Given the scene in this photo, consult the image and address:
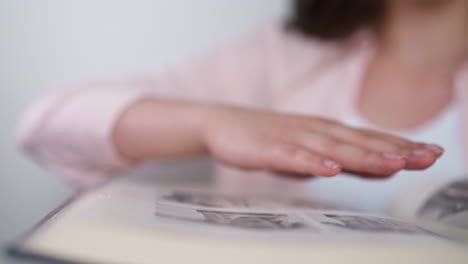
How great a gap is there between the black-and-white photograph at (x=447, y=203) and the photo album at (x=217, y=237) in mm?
23

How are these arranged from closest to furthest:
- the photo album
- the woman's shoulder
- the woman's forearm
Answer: the photo album < the woman's forearm < the woman's shoulder

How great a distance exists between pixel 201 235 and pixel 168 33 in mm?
563

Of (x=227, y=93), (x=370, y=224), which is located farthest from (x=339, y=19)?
(x=370, y=224)

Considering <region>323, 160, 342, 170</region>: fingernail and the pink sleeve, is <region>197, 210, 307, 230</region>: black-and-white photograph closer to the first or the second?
<region>323, 160, 342, 170</region>: fingernail

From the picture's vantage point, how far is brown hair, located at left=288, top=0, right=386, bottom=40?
1.88ft

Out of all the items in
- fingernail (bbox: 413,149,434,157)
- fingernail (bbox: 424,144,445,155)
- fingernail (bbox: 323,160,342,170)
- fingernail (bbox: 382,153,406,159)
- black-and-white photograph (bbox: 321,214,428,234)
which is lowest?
black-and-white photograph (bbox: 321,214,428,234)

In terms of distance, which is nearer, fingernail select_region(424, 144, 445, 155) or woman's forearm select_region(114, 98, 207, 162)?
fingernail select_region(424, 144, 445, 155)

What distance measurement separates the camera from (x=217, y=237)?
0.15 m

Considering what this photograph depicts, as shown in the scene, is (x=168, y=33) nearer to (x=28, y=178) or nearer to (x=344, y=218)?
(x=28, y=178)

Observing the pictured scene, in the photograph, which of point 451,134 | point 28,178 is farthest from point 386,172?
point 28,178

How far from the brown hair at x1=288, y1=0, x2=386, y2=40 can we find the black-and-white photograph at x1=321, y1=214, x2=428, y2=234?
402 millimetres

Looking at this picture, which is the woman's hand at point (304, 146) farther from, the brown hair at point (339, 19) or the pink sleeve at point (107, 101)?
the brown hair at point (339, 19)

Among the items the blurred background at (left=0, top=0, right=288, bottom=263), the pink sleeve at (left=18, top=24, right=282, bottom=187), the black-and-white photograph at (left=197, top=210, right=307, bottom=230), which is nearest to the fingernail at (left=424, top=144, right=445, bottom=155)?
the black-and-white photograph at (left=197, top=210, right=307, bottom=230)

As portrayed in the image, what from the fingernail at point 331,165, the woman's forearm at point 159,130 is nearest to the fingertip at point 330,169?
the fingernail at point 331,165
